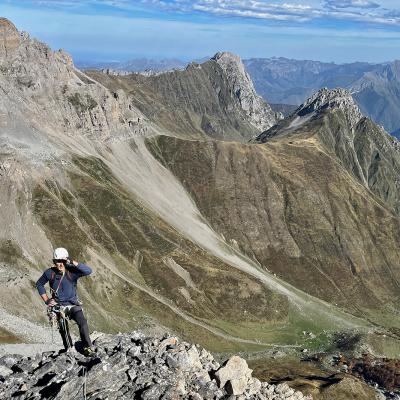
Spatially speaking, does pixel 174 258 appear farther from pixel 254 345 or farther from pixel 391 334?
pixel 391 334

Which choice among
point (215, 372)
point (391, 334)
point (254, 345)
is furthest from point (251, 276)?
point (215, 372)

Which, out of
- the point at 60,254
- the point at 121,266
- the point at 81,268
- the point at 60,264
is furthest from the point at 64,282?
the point at 121,266

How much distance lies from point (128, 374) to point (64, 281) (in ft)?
26.3

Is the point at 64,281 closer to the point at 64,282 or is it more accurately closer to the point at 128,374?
the point at 64,282

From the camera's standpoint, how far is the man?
28.5 m

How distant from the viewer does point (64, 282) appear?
96.7 feet

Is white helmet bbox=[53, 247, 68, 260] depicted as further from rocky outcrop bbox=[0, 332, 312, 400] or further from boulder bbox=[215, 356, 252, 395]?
boulder bbox=[215, 356, 252, 395]

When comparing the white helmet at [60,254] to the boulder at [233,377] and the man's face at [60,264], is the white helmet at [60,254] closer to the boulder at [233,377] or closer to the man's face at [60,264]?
the man's face at [60,264]

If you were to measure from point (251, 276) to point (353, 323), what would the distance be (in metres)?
39.9

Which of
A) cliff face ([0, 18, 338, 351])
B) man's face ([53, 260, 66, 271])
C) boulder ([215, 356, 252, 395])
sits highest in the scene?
man's face ([53, 260, 66, 271])

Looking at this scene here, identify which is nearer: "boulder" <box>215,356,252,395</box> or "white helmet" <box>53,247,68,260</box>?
"white helmet" <box>53,247,68,260</box>

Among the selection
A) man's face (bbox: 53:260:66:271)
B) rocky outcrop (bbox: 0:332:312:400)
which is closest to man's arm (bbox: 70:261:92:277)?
man's face (bbox: 53:260:66:271)

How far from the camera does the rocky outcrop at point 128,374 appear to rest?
3141cm

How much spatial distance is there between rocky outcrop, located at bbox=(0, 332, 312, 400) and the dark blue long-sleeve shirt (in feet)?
17.4
